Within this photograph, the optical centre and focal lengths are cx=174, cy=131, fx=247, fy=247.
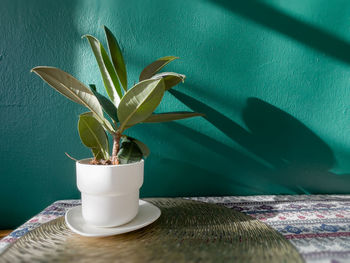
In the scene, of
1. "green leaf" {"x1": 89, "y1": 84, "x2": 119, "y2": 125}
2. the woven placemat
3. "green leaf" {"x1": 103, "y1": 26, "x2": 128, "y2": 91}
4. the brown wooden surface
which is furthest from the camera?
the brown wooden surface

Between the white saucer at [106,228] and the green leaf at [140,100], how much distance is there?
0.27m

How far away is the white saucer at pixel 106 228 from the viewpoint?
592 millimetres

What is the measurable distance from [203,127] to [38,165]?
710 millimetres

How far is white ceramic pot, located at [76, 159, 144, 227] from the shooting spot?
1.99ft

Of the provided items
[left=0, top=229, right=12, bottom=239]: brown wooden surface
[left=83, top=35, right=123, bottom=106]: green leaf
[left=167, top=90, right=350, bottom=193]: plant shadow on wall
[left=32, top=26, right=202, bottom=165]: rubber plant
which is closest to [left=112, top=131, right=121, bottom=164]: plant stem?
[left=32, top=26, right=202, bottom=165]: rubber plant

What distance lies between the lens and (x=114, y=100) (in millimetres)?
739

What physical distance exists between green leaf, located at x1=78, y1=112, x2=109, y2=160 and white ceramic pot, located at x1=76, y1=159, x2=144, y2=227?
8 centimetres

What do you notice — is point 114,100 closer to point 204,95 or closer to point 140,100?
point 140,100

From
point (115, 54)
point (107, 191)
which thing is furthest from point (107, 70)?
point (107, 191)

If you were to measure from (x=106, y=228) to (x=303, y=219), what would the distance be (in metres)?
0.62

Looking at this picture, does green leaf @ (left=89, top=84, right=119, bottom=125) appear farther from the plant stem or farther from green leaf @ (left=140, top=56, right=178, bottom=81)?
green leaf @ (left=140, top=56, right=178, bottom=81)

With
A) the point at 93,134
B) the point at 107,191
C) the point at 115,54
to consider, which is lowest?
the point at 107,191

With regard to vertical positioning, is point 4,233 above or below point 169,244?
below

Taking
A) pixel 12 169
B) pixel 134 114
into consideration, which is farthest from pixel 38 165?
pixel 134 114
